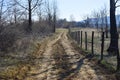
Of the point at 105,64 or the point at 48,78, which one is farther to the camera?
the point at 105,64

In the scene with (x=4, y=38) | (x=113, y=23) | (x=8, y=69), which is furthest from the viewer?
(x=113, y=23)

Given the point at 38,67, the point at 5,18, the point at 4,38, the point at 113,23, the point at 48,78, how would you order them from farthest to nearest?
the point at 113,23, the point at 4,38, the point at 5,18, the point at 38,67, the point at 48,78

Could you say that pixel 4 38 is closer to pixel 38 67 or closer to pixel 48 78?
pixel 38 67

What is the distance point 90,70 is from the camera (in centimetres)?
1351

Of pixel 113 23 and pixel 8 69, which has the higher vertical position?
pixel 113 23

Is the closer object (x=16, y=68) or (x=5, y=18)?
(x=16, y=68)

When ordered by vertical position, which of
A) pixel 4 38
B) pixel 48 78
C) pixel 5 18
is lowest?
pixel 48 78

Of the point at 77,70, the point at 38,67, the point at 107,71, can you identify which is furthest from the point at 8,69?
the point at 107,71

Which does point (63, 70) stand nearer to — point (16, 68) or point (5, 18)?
point (16, 68)

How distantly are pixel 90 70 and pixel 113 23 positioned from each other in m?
10.9

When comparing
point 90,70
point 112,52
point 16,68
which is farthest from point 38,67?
point 112,52

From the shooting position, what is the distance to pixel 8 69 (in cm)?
1286

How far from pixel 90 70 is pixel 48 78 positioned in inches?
110

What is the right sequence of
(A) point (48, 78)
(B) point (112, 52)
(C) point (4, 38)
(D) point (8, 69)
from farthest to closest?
(B) point (112, 52) < (C) point (4, 38) < (D) point (8, 69) < (A) point (48, 78)
